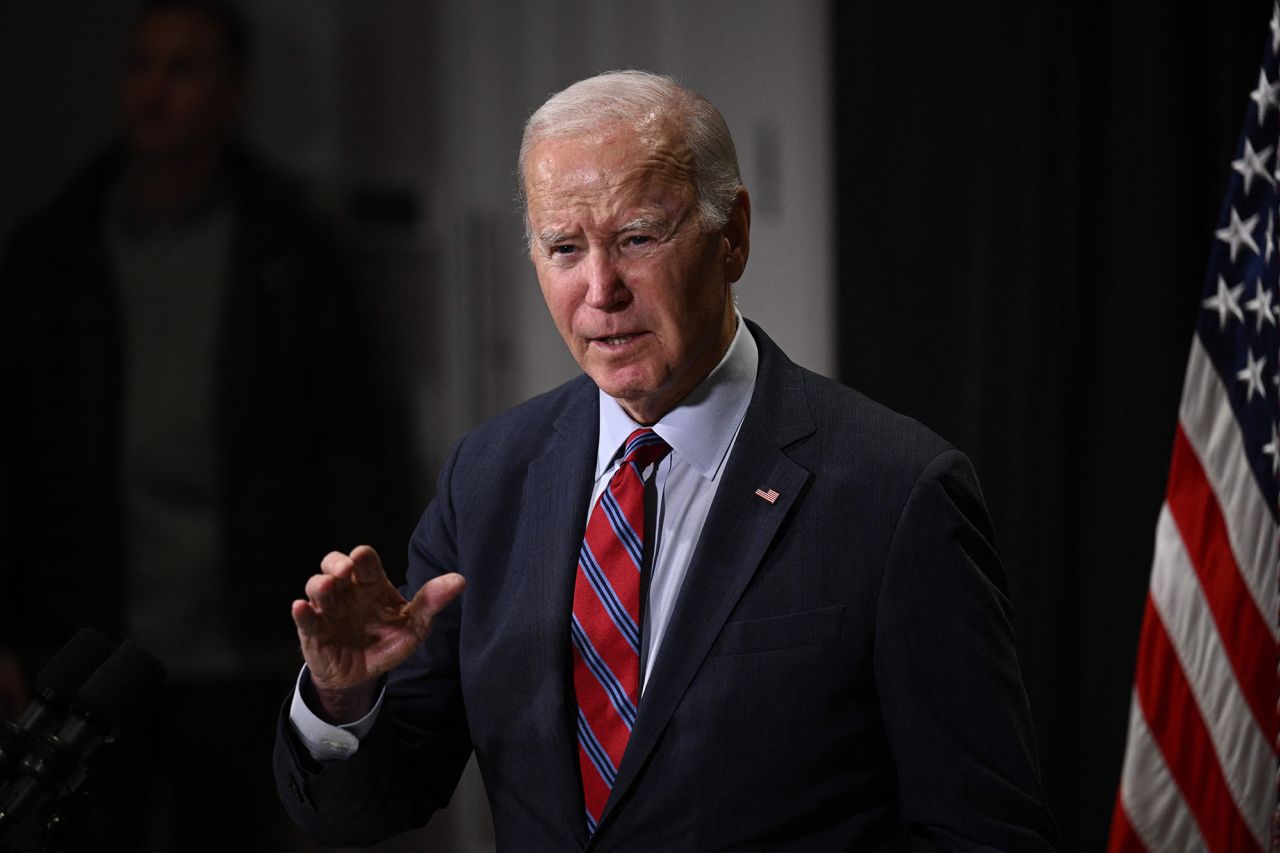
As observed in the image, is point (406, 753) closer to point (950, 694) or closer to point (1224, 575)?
point (950, 694)

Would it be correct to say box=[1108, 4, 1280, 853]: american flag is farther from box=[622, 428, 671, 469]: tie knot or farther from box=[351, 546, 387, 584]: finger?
box=[351, 546, 387, 584]: finger

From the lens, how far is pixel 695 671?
4.31 feet

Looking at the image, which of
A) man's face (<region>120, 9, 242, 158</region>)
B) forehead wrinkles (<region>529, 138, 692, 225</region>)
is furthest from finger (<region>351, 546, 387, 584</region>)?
man's face (<region>120, 9, 242, 158</region>)

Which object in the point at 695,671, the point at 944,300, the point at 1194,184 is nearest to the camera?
the point at 695,671

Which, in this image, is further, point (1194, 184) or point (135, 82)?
point (135, 82)

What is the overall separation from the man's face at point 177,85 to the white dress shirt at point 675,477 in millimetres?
2236

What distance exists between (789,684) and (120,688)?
2.06 ft

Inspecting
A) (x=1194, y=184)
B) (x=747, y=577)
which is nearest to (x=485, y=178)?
(x=1194, y=184)

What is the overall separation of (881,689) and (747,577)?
0.57 feet

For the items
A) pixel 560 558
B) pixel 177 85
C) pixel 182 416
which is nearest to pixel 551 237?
pixel 560 558

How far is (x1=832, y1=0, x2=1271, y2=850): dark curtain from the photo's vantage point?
9.58 feet

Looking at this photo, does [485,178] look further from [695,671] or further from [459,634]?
[695,671]

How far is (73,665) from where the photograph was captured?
3.82 ft

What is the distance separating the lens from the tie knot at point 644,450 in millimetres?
1448
